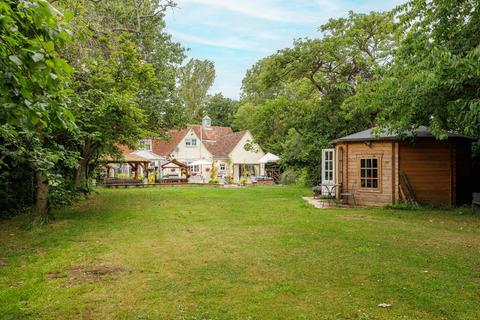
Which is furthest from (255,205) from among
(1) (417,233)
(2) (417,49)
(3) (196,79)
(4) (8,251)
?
(3) (196,79)

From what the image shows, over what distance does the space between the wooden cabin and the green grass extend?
2.93 meters

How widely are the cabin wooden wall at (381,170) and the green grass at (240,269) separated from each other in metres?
3.13

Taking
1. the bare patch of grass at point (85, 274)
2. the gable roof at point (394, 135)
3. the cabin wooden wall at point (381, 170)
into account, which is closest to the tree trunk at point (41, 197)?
the bare patch of grass at point (85, 274)

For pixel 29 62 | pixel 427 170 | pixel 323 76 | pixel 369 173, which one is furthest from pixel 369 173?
pixel 29 62

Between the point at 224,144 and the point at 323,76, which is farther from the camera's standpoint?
the point at 224,144

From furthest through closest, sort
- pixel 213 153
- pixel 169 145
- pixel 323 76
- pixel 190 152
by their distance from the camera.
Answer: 1. pixel 213 153
2. pixel 169 145
3. pixel 190 152
4. pixel 323 76

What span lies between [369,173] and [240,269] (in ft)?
32.9

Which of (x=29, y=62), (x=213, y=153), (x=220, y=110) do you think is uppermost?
(x=220, y=110)

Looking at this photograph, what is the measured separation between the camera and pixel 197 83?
55750 mm

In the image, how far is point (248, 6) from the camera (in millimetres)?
13750

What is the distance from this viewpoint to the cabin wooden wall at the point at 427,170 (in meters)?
13.5

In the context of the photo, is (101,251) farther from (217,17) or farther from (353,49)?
(353,49)

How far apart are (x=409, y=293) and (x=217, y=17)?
11.9 meters

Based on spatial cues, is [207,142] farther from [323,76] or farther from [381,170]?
[381,170]
